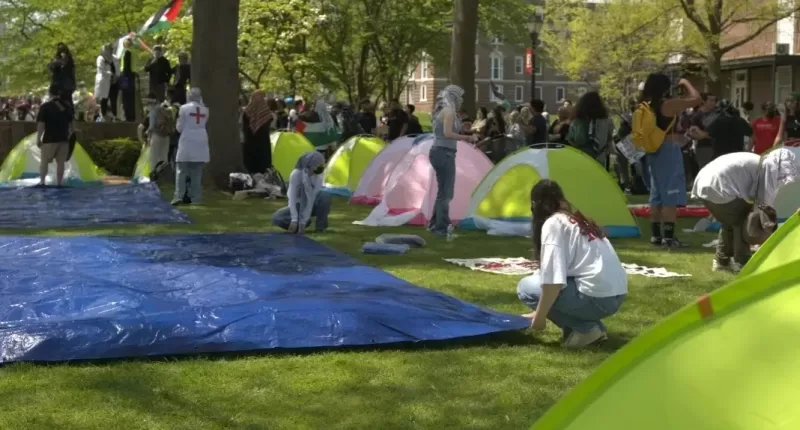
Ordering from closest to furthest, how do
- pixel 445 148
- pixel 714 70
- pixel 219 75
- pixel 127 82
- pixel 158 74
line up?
pixel 445 148
pixel 219 75
pixel 158 74
pixel 127 82
pixel 714 70

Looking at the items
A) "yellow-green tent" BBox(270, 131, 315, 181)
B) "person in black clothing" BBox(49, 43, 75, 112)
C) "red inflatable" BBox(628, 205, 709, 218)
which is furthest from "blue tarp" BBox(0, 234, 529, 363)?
"yellow-green tent" BBox(270, 131, 315, 181)

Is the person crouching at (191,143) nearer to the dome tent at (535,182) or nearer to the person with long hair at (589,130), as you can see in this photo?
the dome tent at (535,182)

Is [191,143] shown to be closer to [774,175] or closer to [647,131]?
[647,131]

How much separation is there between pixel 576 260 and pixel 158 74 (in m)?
16.5

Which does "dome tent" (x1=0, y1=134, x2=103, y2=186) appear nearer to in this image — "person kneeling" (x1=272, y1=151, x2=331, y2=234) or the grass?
"person kneeling" (x1=272, y1=151, x2=331, y2=234)

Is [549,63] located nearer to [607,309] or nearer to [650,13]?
[650,13]

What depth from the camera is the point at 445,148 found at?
12.0 m

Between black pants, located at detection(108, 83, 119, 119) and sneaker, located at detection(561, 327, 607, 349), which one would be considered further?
black pants, located at detection(108, 83, 119, 119)

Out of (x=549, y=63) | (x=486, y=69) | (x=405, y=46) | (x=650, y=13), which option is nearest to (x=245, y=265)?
(x=650, y=13)

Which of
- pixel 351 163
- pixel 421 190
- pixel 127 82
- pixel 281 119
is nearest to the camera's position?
pixel 421 190

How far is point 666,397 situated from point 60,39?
125 ft

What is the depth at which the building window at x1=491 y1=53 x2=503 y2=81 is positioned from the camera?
300 feet

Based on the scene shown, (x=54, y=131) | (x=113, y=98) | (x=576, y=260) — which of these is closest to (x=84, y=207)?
(x=54, y=131)

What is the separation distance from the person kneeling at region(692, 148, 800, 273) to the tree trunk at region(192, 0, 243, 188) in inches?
385
